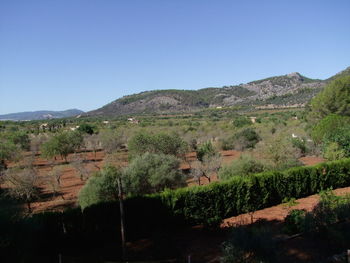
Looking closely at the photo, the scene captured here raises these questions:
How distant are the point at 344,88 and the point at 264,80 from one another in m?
105

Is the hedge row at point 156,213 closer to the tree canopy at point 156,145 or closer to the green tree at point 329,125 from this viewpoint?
the green tree at point 329,125

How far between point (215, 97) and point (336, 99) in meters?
97.9

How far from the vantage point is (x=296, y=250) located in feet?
29.3

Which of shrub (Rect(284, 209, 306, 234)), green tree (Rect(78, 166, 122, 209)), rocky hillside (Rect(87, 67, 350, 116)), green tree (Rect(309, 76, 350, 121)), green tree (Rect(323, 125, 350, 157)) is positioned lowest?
shrub (Rect(284, 209, 306, 234))

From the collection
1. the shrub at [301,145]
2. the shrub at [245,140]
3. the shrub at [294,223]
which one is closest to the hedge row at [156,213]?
the shrub at [294,223]

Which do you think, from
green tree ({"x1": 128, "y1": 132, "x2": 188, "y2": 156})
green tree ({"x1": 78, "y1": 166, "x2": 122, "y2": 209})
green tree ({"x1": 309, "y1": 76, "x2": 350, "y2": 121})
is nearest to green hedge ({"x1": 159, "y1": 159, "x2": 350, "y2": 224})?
green tree ({"x1": 78, "y1": 166, "x2": 122, "y2": 209})

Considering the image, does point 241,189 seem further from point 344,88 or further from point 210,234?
point 344,88

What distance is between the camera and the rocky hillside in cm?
11516

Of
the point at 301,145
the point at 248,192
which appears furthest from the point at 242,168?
the point at 301,145

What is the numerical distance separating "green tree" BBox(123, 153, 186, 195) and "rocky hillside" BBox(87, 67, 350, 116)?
311 feet

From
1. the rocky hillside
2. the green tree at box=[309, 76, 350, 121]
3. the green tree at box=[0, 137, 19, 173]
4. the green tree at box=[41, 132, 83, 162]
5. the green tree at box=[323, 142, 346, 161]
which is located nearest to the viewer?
the green tree at box=[323, 142, 346, 161]

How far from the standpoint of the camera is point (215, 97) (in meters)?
130

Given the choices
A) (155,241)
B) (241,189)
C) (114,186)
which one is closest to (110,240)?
(155,241)

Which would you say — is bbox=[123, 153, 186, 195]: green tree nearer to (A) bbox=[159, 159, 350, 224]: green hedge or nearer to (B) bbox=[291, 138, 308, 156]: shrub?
(A) bbox=[159, 159, 350, 224]: green hedge
